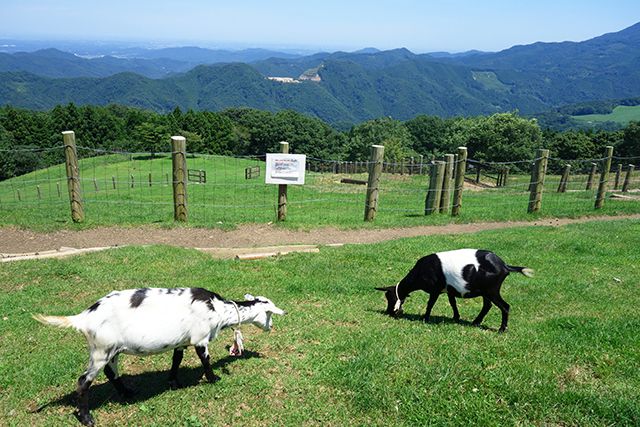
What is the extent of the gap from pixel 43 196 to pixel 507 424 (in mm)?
40265

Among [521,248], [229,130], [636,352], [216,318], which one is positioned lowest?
[229,130]

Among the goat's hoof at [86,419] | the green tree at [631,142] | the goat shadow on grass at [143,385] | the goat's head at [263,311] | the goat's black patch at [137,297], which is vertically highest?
the goat's black patch at [137,297]

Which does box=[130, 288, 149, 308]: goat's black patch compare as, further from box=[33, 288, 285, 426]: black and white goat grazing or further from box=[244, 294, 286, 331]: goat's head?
box=[244, 294, 286, 331]: goat's head

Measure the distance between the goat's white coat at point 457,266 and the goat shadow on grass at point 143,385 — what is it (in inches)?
122

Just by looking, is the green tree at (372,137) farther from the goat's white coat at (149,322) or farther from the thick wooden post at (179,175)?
the goat's white coat at (149,322)

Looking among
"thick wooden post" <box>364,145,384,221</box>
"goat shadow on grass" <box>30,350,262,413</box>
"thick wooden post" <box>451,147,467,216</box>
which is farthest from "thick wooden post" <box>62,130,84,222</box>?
"thick wooden post" <box>451,147,467,216</box>

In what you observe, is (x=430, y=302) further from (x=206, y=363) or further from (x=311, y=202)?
(x=311, y=202)

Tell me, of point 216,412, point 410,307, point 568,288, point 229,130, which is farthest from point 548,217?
point 229,130

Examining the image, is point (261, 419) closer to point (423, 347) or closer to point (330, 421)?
point (330, 421)

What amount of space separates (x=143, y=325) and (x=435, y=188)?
1487 centimetres

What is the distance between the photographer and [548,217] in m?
19.0

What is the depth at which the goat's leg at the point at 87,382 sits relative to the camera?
213 inches

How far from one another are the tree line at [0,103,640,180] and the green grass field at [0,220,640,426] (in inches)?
2245

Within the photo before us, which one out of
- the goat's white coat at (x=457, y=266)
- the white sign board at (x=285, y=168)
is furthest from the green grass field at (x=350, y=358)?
the white sign board at (x=285, y=168)
